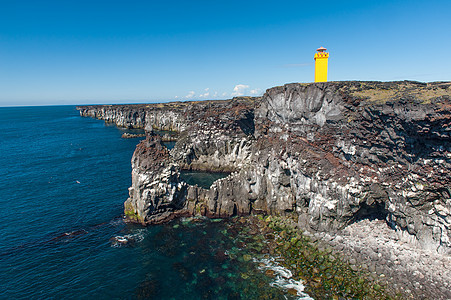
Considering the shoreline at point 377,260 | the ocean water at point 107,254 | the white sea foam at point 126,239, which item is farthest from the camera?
the white sea foam at point 126,239

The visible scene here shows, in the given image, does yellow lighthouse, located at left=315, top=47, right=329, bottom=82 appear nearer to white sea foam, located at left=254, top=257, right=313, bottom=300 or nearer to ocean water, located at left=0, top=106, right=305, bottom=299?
ocean water, located at left=0, top=106, right=305, bottom=299

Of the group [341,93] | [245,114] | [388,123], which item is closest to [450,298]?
[388,123]

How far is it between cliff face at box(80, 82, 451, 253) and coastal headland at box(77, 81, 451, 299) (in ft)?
0.39

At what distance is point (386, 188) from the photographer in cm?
2880

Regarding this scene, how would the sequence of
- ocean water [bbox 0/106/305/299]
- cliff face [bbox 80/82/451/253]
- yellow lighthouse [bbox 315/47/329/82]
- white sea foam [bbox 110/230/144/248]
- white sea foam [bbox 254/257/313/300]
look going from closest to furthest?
cliff face [bbox 80/82/451/253]
white sea foam [bbox 254/257/313/300]
ocean water [bbox 0/106/305/299]
white sea foam [bbox 110/230/144/248]
yellow lighthouse [bbox 315/47/329/82]

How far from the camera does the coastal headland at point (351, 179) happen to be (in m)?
24.8

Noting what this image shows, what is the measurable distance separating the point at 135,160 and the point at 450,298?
4096cm

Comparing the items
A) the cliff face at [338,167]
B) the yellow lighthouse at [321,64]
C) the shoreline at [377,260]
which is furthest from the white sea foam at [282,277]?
the yellow lighthouse at [321,64]

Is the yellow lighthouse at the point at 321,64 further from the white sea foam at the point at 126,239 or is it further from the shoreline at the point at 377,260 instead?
the white sea foam at the point at 126,239

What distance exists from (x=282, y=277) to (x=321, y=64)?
107 feet

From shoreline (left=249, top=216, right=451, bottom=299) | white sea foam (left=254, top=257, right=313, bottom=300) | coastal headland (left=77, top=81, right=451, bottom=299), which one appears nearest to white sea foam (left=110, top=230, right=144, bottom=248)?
coastal headland (left=77, top=81, right=451, bottom=299)

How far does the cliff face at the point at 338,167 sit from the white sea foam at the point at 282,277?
322 inches

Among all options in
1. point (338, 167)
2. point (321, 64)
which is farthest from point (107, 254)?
point (321, 64)

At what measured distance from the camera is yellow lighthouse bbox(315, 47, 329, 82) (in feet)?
133
